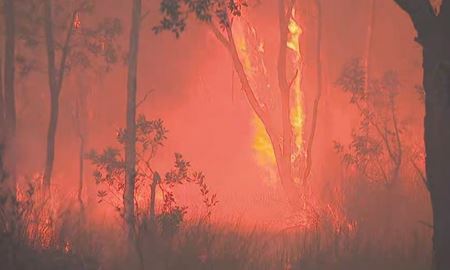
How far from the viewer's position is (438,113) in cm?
697

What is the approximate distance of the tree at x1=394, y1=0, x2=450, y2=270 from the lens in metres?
6.89

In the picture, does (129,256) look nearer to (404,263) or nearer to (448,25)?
(404,263)

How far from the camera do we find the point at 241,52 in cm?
2141

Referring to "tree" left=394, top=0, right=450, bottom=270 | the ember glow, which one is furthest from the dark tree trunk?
"tree" left=394, top=0, right=450, bottom=270

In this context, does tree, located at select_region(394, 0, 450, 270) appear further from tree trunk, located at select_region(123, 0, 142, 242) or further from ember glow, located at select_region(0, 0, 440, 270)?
tree trunk, located at select_region(123, 0, 142, 242)

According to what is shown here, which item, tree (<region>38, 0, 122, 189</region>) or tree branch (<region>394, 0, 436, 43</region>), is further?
tree (<region>38, 0, 122, 189</region>)

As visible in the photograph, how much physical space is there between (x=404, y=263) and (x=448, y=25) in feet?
14.6

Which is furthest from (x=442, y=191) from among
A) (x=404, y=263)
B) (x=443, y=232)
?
(x=404, y=263)

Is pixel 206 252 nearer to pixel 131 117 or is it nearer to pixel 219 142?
pixel 131 117

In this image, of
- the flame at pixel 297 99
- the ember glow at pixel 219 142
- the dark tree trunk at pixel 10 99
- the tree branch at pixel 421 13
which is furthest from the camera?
the flame at pixel 297 99

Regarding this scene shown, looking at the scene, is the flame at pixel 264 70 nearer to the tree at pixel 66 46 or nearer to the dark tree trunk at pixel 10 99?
the tree at pixel 66 46

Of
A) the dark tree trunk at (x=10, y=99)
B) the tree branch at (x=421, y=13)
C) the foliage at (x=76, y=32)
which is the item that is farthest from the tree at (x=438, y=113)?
the foliage at (x=76, y=32)

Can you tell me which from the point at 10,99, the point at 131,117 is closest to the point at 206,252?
the point at 131,117

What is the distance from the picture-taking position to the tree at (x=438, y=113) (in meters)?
6.89
